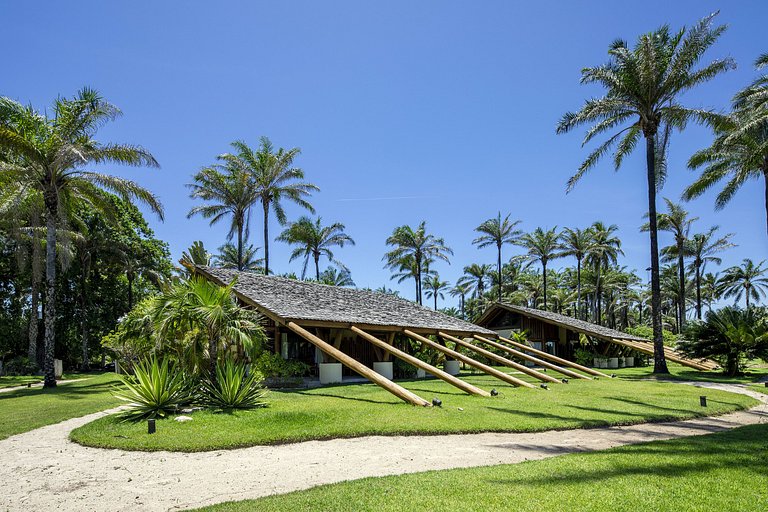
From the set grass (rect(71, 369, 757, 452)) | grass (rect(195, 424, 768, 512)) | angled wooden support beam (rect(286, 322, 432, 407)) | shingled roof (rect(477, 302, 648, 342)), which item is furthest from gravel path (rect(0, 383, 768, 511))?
shingled roof (rect(477, 302, 648, 342))

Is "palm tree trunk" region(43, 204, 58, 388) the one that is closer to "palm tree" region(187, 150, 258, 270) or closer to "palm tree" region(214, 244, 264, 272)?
"palm tree" region(187, 150, 258, 270)

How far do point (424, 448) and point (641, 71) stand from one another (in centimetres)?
2519

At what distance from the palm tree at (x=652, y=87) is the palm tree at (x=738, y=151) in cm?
155

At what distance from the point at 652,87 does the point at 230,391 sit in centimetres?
2604

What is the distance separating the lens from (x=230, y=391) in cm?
1192

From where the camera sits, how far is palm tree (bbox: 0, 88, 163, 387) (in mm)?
20156

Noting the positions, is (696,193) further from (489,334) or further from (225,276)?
(225,276)

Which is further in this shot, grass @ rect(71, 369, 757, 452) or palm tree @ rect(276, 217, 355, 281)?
palm tree @ rect(276, 217, 355, 281)

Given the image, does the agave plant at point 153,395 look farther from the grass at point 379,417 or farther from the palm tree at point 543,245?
the palm tree at point 543,245

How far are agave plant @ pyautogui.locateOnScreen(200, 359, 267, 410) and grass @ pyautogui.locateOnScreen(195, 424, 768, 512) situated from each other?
643 centimetres

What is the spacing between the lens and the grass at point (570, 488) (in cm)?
528

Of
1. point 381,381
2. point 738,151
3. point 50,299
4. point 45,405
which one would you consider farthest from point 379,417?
point 738,151

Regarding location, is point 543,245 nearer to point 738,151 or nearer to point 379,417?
point 738,151

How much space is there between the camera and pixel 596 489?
5.73m
